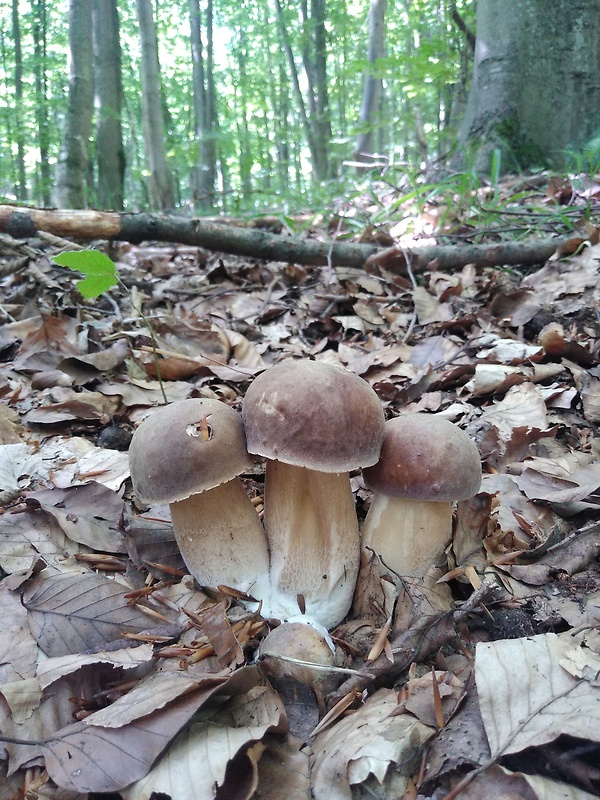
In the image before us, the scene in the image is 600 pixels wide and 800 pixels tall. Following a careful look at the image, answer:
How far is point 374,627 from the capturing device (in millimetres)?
1704

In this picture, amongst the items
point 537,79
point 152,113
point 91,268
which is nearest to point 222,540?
point 91,268

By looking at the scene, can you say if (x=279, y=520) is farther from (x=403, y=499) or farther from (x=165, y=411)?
(x=165, y=411)

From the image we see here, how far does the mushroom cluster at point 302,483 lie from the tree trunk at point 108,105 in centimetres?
1024

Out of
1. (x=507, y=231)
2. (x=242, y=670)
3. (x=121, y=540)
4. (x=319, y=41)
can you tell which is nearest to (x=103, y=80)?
(x=319, y=41)

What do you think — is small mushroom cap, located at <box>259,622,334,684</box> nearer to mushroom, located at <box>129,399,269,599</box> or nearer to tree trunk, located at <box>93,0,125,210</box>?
mushroom, located at <box>129,399,269,599</box>

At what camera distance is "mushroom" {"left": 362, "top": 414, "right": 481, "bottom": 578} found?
159cm

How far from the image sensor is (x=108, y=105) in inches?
447

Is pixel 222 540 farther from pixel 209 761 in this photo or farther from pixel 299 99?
pixel 299 99

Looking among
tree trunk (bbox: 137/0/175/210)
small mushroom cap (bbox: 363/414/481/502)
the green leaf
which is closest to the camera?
small mushroom cap (bbox: 363/414/481/502)

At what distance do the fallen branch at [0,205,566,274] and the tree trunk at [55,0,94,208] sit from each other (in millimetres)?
5027

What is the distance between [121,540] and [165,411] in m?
0.63

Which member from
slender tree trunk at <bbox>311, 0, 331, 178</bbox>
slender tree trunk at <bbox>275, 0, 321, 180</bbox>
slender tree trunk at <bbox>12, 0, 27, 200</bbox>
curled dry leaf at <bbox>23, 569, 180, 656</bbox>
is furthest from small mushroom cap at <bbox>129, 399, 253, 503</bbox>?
slender tree trunk at <bbox>12, 0, 27, 200</bbox>

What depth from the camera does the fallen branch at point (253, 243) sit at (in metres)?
3.76

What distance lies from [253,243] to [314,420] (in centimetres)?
308
